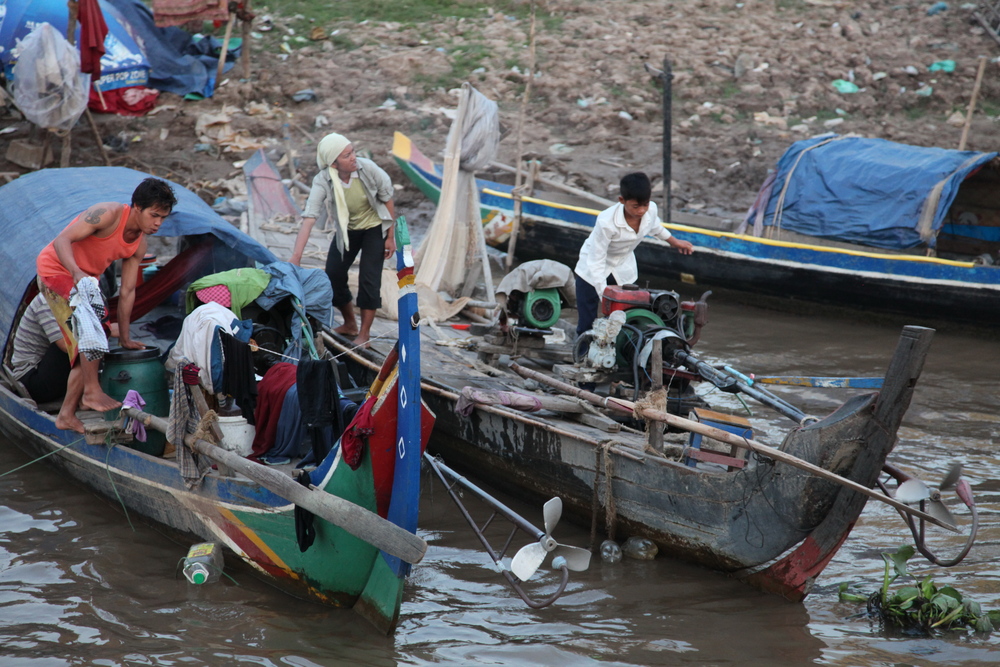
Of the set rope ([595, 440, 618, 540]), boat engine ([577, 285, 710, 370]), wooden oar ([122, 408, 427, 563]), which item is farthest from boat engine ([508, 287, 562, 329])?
wooden oar ([122, 408, 427, 563])

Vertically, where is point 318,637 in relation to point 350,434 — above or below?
below

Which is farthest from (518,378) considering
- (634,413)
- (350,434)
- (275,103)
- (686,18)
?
(686,18)

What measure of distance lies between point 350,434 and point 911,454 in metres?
4.34

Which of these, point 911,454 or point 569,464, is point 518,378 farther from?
point 911,454

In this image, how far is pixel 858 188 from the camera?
31.6 feet

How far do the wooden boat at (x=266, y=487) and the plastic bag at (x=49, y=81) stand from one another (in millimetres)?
5653

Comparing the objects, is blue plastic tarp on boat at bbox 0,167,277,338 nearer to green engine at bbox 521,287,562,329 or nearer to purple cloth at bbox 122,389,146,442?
purple cloth at bbox 122,389,146,442

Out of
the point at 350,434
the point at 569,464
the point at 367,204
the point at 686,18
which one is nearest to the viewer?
the point at 350,434

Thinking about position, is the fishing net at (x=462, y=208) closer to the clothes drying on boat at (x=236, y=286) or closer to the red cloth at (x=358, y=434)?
the clothes drying on boat at (x=236, y=286)

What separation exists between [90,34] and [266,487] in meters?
9.51

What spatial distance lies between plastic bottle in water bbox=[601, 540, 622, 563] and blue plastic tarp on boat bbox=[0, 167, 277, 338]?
2.99 m

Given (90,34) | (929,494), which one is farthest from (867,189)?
(90,34)

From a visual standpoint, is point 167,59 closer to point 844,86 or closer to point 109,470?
point 844,86

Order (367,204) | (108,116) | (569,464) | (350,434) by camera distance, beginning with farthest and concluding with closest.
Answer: (108,116), (367,204), (569,464), (350,434)
